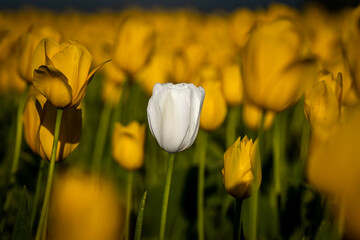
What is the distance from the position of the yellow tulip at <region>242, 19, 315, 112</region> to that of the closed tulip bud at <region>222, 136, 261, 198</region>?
0.14 metres

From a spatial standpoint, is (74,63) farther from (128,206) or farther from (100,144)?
(100,144)

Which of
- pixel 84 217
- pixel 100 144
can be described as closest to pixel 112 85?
Answer: pixel 100 144

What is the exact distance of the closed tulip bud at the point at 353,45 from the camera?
1.61 ft

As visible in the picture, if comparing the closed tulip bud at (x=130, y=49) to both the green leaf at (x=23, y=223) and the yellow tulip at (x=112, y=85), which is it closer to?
the yellow tulip at (x=112, y=85)

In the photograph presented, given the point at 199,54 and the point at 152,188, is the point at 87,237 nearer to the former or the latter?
the point at 152,188

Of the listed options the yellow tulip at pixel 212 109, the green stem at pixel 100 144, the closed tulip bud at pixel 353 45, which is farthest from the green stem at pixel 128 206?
the closed tulip bud at pixel 353 45

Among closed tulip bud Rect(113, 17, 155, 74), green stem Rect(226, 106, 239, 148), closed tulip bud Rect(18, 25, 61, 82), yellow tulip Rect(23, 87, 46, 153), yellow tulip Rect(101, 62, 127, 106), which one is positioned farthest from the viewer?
yellow tulip Rect(101, 62, 127, 106)

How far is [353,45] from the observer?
1.64ft

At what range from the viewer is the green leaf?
47 cm

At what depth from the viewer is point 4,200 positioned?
28.6 inches

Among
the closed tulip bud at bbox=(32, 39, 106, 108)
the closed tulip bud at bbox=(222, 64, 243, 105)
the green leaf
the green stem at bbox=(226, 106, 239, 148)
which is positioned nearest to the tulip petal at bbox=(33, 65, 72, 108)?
the closed tulip bud at bbox=(32, 39, 106, 108)

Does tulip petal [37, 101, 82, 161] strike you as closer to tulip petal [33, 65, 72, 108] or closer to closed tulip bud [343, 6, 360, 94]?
tulip petal [33, 65, 72, 108]

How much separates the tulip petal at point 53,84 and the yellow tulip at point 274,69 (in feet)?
0.91

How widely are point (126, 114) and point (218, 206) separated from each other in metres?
0.60
